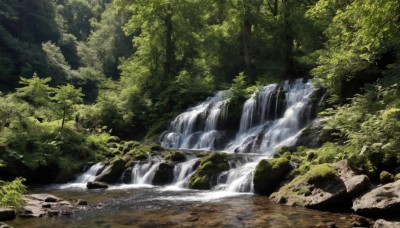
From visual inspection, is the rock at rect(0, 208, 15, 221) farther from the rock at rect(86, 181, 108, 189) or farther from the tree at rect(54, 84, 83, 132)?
the tree at rect(54, 84, 83, 132)

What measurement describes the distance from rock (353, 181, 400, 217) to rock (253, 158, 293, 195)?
424 cm

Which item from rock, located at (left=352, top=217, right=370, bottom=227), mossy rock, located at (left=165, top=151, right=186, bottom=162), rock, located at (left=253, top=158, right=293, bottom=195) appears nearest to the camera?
rock, located at (left=352, top=217, right=370, bottom=227)

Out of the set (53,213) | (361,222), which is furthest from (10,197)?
(361,222)

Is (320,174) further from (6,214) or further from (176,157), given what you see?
(6,214)

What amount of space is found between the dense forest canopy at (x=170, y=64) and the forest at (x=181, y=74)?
3.7 inches

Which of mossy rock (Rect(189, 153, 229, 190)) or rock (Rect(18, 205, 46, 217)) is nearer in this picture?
rock (Rect(18, 205, 46, 217))

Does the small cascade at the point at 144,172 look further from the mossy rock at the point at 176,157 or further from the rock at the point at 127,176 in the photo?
the mossy rock at the point at 176,157

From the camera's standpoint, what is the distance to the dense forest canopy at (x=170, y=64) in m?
16.4

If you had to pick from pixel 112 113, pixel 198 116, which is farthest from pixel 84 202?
pixel 112 113

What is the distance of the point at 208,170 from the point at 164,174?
2619 mm

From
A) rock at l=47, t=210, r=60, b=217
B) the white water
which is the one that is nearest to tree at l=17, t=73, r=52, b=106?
the white water

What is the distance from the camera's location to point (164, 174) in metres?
19.6

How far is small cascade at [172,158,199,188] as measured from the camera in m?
18.8

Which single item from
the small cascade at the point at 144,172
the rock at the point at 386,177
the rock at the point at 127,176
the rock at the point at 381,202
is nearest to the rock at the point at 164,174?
the small cascade at the point at 144,172
